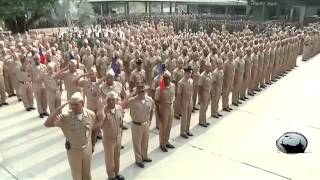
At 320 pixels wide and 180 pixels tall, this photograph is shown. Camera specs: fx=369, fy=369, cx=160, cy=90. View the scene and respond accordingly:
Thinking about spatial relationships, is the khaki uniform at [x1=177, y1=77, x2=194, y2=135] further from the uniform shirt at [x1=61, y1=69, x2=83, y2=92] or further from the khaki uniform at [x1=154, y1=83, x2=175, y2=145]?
the uniform shirt at [x1=61, y1=69, x2=83, y2=92]

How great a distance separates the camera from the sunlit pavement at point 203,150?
236 inches

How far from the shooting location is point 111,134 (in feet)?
17.3

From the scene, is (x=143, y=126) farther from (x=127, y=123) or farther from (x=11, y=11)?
(x=11, y=11)

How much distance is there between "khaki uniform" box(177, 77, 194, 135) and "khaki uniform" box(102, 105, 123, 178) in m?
1.98

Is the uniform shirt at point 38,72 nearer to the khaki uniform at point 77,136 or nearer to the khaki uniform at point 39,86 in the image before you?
the khaki uniform at point 39,86

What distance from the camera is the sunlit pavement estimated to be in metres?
6.00

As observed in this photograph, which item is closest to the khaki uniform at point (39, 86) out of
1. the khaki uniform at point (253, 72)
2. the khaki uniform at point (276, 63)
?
the khaki uniform at point (253, 72)

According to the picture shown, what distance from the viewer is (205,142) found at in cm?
725

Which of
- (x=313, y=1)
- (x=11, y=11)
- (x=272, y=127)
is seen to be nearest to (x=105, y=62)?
(x=272, y=127)

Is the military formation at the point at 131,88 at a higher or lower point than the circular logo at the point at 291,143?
lower

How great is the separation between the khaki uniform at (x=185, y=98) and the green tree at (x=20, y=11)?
18.2 metres

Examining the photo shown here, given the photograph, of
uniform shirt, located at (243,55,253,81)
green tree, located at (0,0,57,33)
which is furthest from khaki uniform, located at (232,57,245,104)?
green tree, located at (0,0,57,33)

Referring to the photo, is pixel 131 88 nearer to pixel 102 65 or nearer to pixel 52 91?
pixel 52 91

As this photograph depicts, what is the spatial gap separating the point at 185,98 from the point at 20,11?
1853 centimetres
